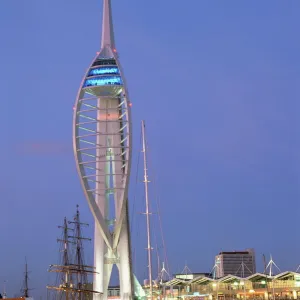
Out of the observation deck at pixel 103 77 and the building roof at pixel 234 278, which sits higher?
the observation deck at pixel 103 77

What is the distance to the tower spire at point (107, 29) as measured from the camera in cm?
9088

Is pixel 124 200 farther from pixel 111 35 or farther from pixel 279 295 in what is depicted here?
pixel 279 295

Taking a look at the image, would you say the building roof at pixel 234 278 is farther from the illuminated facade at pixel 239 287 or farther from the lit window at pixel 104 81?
the lit window at pixel 104 81

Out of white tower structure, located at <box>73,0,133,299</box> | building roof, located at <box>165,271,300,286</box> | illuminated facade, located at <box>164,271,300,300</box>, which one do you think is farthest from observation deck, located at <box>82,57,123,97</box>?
building roof, located at <box>165,271,300,286</box>

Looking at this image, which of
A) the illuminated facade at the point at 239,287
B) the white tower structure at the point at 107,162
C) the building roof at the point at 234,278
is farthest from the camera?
the illuminated facade at the point at 239,287

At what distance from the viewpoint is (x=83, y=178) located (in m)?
79.7

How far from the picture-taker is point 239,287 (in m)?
139

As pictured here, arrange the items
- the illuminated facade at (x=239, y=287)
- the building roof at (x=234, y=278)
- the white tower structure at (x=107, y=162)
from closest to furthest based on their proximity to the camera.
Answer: the white tower structure at (x=107, y=162) < the building roof at (x=234, y=278) < the illuminated facade at (x=239, y=287)

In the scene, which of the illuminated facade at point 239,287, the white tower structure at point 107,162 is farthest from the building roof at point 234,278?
the white tower structure at point 107,162

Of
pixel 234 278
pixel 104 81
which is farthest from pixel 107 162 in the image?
pixel 234 278

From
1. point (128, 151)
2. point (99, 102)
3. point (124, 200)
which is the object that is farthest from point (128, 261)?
point (99, 102)

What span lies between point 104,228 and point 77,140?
1228 centimetres

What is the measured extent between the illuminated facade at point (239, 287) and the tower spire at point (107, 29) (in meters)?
53.2

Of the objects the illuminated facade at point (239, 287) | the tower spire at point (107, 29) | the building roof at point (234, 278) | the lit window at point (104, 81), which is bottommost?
the illuminated facade at point (239, 287)
